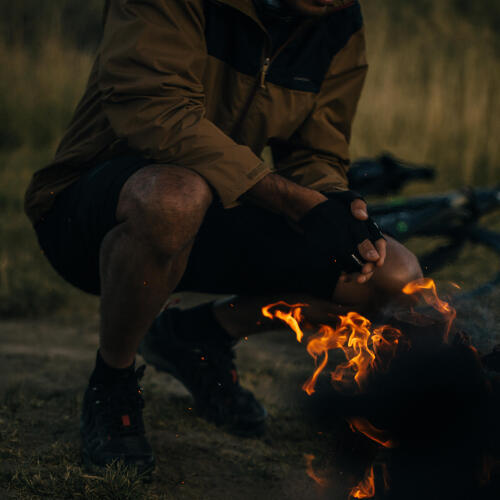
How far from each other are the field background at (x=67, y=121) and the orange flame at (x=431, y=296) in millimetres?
113

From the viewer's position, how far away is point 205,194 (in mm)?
1942

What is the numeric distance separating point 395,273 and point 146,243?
0.85 meters

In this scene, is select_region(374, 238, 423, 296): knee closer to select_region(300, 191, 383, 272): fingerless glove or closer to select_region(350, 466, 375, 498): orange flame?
select_region(300, 191, 383, 272): fingerless glove

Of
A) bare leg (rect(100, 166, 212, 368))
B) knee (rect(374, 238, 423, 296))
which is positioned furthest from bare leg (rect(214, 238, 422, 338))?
bare leg (rect(100, 166, 212, 368))

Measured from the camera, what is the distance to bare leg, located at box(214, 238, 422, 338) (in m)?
2.20

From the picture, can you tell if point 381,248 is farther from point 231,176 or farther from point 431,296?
point 231,176

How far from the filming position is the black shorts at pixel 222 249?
6.98 feet

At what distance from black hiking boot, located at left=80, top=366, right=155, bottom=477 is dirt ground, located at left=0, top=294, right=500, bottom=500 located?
6cm

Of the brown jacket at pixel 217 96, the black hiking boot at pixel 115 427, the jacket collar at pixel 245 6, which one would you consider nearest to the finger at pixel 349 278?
the brown jacket at pixel 217 96

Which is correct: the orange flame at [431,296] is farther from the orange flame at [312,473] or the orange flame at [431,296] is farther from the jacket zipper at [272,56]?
the jacket zipper at [272,56]

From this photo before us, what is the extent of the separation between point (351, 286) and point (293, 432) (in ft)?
2.08

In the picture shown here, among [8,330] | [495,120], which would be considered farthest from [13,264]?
[495,120]

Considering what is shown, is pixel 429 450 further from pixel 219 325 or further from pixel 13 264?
pixel 13 264

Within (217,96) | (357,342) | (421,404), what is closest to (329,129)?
(217,96)
